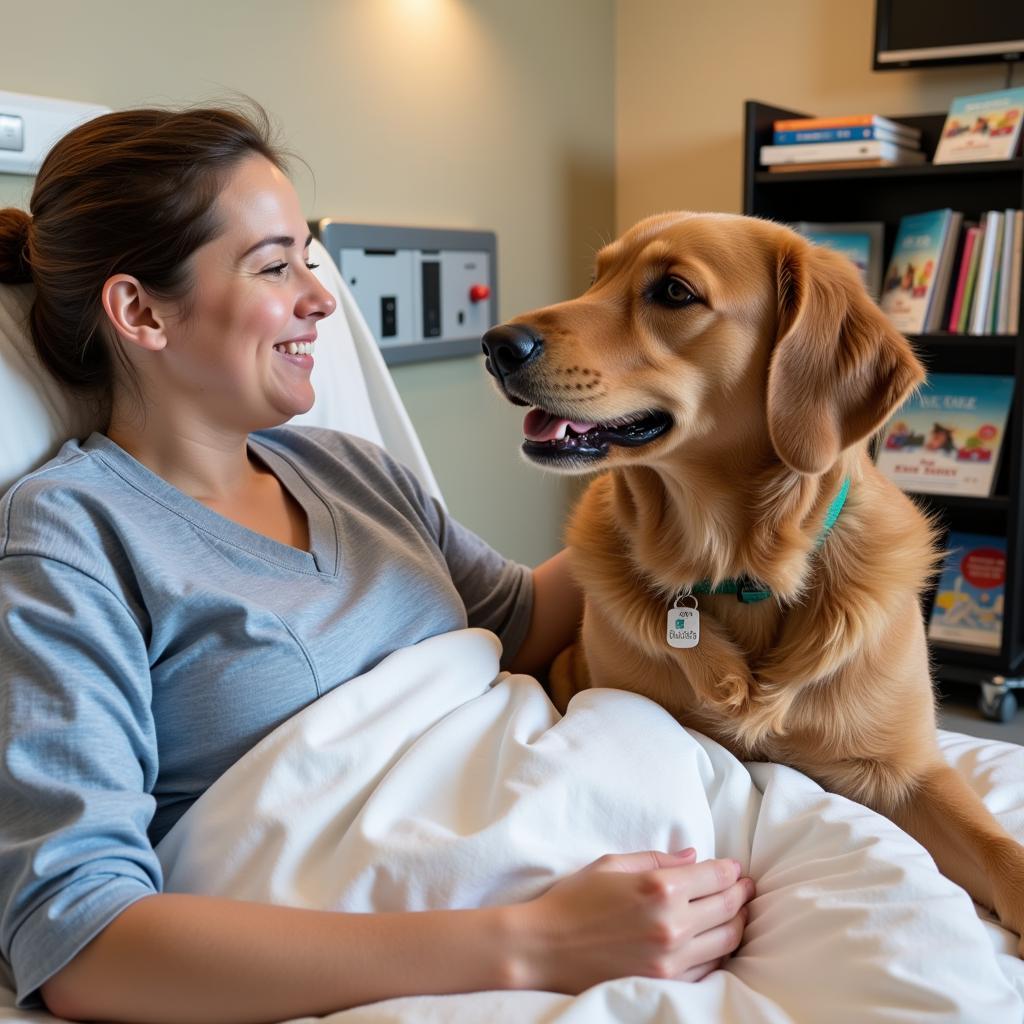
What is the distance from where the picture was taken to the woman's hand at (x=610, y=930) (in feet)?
2.81

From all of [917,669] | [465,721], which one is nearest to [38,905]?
[465,721]

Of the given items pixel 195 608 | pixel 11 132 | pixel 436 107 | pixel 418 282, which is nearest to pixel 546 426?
pixel 195 608

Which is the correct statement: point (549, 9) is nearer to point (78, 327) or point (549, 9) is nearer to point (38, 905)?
point (78, 327)

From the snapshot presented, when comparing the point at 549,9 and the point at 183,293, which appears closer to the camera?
the point at 183,293

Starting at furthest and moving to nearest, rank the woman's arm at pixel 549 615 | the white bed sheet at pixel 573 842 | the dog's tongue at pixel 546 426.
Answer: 1. the woman's arm at pixel 549 615
2. the dog's tongue at pixel 546 426
3. the white bed sheet at pixel 573 842

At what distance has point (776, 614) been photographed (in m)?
1.19

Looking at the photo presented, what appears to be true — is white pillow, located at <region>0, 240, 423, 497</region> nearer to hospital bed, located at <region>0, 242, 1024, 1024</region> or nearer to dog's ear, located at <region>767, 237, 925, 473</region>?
hospital bed, located at <region>0, 242, 1024, 1024</region>

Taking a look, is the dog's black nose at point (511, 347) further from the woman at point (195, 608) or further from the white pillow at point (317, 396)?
the white pillow at point (317, 396)

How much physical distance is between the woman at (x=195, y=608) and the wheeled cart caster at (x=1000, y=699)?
1710 mm

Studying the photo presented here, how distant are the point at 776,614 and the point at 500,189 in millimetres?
1800

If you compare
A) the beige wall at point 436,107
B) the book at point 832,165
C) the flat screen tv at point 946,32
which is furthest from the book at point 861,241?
the beige wall at point 436,107

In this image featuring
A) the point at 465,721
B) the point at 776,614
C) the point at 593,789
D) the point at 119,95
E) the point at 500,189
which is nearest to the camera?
the point at 593,789

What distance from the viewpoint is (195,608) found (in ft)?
→ 3.32

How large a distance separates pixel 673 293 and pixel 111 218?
0.60 m
